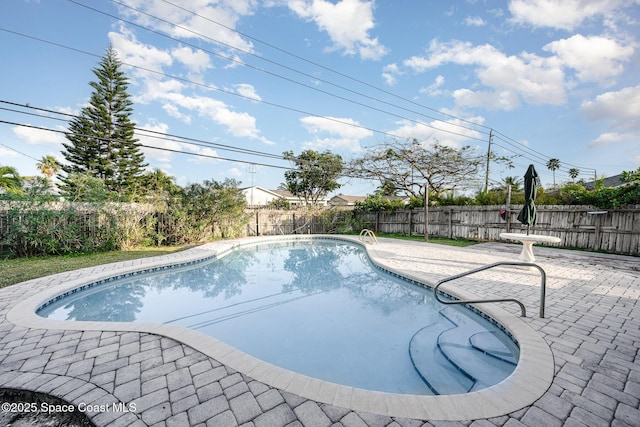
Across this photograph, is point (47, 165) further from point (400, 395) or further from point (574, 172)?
point (574, 172)

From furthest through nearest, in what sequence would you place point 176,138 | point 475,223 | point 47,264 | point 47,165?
point 47,165 → point 475,223 → point 176,138 → point 47,264

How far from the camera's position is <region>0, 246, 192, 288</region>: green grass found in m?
5.37

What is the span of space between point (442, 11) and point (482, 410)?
38.8ft

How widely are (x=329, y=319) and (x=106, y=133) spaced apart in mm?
23910

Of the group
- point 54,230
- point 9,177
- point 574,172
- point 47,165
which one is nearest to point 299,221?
point 54,230

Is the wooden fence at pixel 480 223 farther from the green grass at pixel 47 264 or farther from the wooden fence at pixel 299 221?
the green grass at pixel 47 264

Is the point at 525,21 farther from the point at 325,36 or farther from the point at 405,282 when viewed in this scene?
the point at 405,282

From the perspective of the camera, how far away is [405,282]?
5.80 metres

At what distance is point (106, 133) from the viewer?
19891mm

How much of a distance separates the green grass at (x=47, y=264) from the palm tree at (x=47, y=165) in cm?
1938

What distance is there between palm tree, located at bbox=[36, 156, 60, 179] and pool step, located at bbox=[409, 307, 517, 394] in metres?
29.0

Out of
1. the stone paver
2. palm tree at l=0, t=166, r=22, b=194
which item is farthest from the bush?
the stone paver

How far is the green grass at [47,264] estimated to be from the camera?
537 centimetres

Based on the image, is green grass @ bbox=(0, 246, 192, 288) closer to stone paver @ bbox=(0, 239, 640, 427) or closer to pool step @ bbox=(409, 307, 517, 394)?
stone paver @ bbox=(0, 239, 640, 427)
